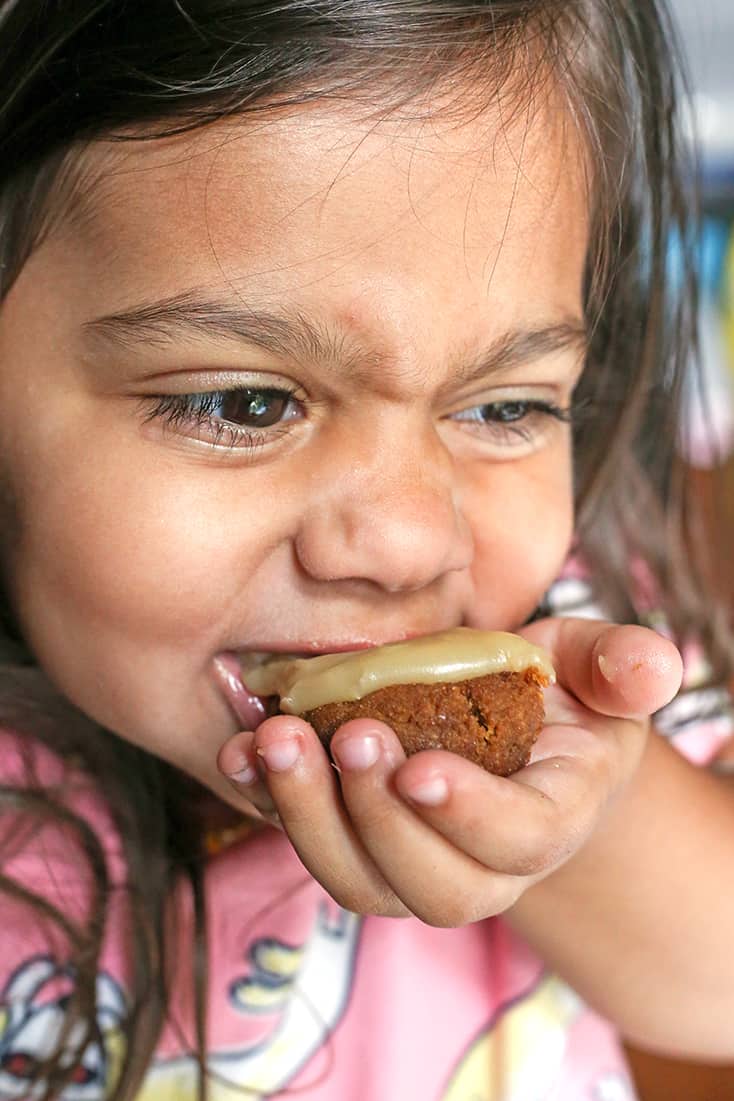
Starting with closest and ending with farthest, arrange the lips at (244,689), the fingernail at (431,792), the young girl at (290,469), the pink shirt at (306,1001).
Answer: the fingernail at (431,792), the young girl at (290,469), the lips at (244,689), the pink shirt at (306,1001)

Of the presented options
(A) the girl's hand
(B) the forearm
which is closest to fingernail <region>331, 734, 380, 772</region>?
(A) the girl's hand

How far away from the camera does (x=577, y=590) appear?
57.6 inches

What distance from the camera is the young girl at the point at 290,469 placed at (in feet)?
2.66

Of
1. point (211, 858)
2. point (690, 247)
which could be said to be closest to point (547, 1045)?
point (211, 858)

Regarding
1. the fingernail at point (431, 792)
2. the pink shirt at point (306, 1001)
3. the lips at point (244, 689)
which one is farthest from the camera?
the pink shirt at point (306, 1001)

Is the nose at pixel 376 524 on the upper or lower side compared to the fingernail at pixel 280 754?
upper

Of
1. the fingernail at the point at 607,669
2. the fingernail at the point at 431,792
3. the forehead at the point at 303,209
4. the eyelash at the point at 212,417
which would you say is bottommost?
the fingernail at the point at 431,792

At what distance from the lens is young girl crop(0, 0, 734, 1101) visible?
2.66 feet

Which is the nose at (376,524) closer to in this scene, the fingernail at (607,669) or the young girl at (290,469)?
the young girl at (290,469)

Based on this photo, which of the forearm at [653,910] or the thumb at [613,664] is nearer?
the thumb at [613,664]

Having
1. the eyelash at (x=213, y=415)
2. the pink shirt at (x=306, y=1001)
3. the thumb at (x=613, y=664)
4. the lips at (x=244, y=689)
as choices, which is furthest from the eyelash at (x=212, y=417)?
the pink shirt at (x=306, y=1001)

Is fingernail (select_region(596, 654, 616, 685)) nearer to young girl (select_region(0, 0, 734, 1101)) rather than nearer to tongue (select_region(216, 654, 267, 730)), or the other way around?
young girl (select_region(0, 0, 734, 1101))

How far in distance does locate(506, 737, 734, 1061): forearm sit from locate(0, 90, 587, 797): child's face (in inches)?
13.8

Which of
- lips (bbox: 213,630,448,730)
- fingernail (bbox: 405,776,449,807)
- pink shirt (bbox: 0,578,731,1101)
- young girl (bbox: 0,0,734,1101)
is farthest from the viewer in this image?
pink shirt (bbox: 0,578,731,1101)
